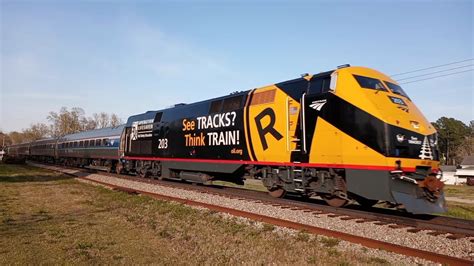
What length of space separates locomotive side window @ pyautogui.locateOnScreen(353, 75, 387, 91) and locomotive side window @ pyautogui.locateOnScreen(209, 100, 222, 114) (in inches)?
268

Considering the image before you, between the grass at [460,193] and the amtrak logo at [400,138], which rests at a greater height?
the amtrak logo at [400,138]

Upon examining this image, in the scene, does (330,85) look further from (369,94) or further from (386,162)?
(386,162)

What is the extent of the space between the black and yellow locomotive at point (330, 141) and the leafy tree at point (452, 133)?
313ft

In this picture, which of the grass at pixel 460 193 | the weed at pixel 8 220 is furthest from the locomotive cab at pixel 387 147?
the grass at pixel 460 193

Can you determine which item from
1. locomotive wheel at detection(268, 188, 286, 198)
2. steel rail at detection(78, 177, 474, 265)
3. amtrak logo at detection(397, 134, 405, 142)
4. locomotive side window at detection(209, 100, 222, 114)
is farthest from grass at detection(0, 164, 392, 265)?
locomotive side window at detection(209, 100, 222, 114)

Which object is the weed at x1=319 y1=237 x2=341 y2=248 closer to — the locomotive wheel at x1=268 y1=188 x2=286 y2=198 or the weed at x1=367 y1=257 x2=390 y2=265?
the weed at x1=367 y1=257 x2=390 y2=265

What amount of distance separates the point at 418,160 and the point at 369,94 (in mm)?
2135

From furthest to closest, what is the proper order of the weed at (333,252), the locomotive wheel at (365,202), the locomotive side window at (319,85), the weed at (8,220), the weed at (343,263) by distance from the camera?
the locomotive side window at (319,85), the locomotive wheel at (365,202), the weed at (8,220), the weed at (333,252), the weed at (343,263)

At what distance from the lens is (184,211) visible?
1091 cm

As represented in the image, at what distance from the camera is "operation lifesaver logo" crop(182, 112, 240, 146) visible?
14.7 meters

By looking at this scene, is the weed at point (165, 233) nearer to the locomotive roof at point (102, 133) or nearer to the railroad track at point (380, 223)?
the railroad track at point (380, 223)

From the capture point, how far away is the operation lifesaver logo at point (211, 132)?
579 inches

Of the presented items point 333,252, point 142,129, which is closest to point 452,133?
point 142,129

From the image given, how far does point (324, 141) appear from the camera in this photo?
1080cm
